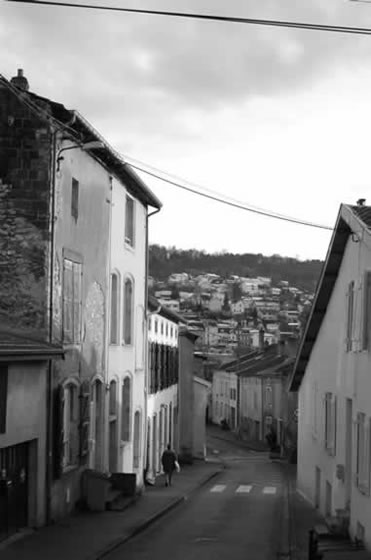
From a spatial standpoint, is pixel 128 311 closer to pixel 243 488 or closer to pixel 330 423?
pixel 330 423

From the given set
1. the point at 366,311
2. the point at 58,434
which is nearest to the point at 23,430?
the point at 58,434

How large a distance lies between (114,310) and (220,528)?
7.49 meters

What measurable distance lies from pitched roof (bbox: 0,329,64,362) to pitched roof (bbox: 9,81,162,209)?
187 inches

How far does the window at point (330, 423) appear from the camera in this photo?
2280cm

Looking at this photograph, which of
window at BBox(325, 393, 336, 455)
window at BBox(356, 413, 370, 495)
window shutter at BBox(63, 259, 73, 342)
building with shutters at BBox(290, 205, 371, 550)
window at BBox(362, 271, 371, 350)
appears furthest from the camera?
window at BBox(325, 393, 336, 455)

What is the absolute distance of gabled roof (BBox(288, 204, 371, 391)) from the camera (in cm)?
1828

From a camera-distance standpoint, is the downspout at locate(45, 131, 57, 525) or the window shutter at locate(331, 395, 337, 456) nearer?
the downspout at locate(45, 131, 57, 525)

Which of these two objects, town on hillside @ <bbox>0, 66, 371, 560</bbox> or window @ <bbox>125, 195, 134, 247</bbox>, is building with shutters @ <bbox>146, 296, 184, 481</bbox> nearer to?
town on hillside @ <bbox>0, 66, 371, 560</bbox>

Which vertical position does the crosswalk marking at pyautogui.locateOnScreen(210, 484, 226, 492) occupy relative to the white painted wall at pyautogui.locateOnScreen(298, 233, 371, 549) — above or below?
below

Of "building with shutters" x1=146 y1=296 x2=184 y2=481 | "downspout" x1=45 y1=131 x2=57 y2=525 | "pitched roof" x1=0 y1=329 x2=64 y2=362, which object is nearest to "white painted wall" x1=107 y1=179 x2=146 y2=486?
"building with shutters" x1=146 y1=296 x2=184 y2=481

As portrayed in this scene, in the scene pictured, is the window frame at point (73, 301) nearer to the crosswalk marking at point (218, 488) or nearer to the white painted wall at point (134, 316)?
the white painted wall at point (134, 316)

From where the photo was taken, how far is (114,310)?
27703 millimetres

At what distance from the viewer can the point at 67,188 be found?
70.7ft

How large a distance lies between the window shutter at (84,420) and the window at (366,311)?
7.98 meters
